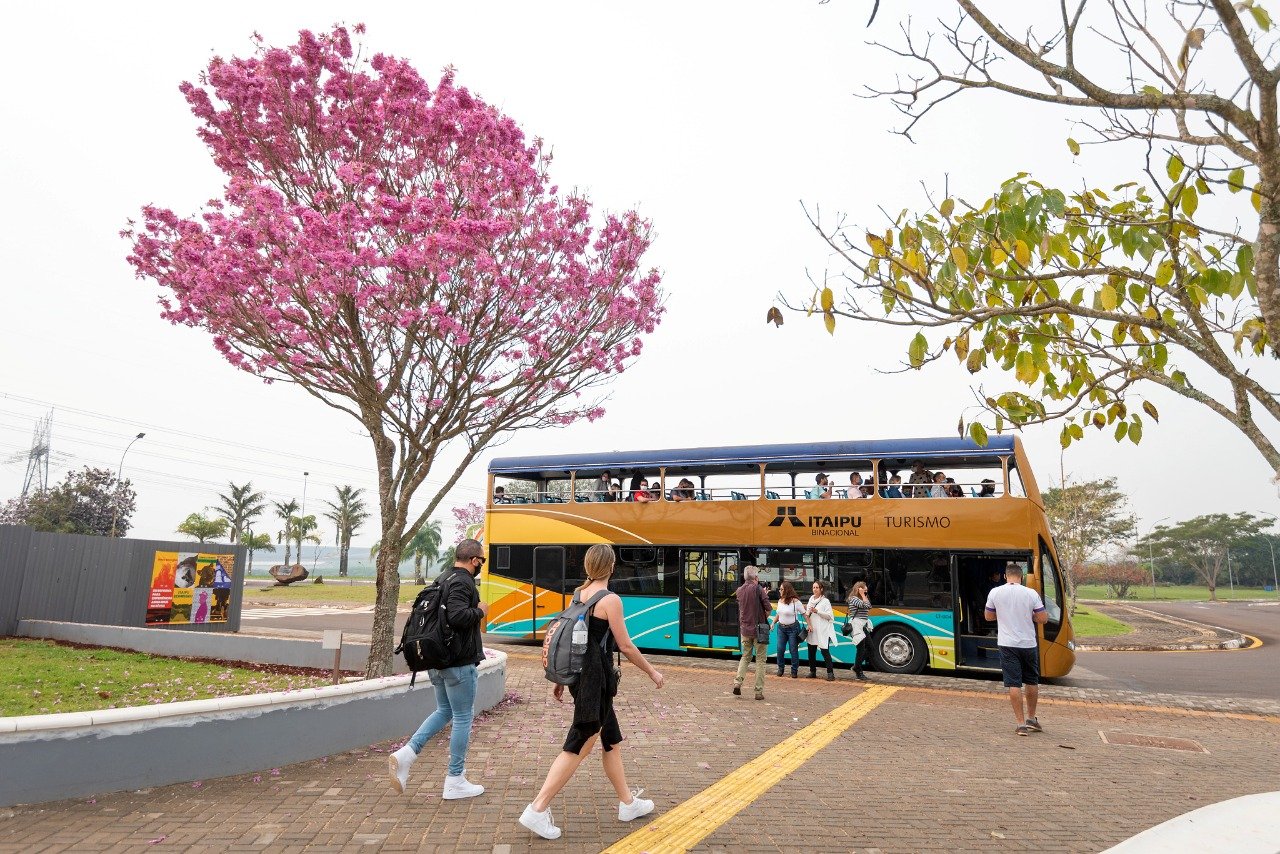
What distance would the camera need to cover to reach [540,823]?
456 centimetres

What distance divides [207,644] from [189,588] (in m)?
5.52

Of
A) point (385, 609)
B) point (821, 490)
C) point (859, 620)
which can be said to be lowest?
point (859, 620)

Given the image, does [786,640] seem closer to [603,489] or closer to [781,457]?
[781,457]

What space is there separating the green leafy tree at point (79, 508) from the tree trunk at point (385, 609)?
2317 inches

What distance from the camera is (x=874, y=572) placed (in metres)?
13.2

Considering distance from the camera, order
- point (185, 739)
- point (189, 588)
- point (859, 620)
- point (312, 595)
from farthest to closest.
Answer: point (312, 595), point (189, 588), point (859, 620), point (185, 739)

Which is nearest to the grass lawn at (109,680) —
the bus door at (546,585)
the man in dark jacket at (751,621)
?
the man in dark jacket at (751,621)

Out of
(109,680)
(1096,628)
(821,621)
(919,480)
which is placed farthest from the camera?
(1096,628)

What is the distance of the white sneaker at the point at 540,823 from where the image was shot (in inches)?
179

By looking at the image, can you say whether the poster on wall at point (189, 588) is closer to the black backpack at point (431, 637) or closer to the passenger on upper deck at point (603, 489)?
the passenger on upper deck at point (603, 489)

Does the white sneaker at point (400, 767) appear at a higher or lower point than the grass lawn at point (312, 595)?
higher

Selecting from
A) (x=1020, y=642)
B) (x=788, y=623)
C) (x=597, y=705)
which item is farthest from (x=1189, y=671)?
(x=597, y=705)

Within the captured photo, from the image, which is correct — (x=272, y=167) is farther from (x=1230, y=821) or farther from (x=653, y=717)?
(x=1230, y=821)

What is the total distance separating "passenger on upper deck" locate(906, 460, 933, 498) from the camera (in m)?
13.0
